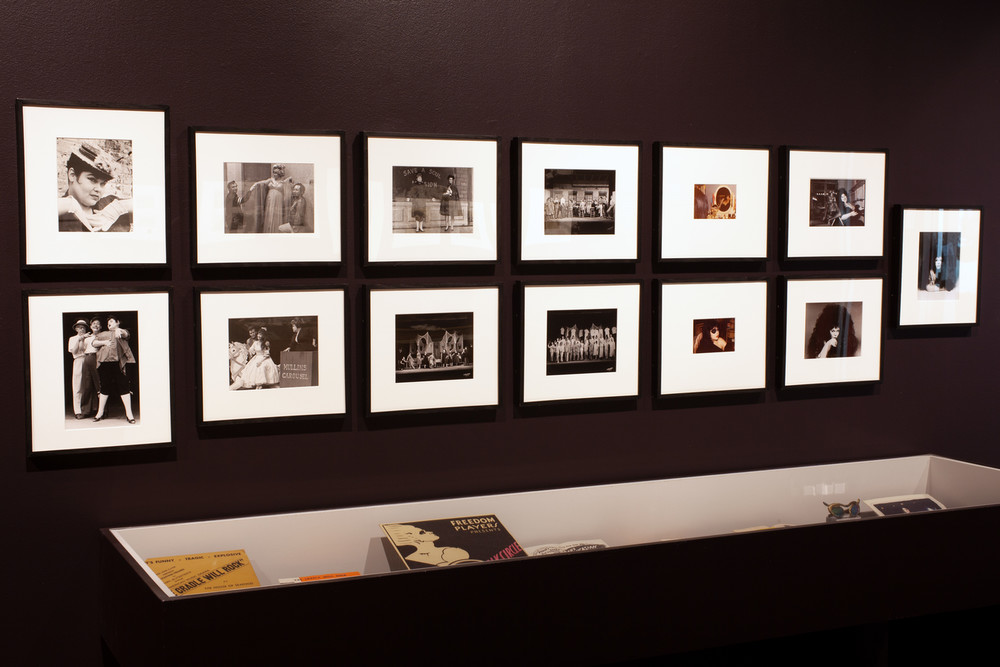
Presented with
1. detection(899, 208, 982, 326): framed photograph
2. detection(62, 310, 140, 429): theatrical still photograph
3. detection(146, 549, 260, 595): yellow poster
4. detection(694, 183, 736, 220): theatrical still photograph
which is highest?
detection(694, 183, 736, 220): theatrical still photograph

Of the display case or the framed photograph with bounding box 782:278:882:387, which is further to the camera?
the framed photograph with bounding box 782:278:882:387

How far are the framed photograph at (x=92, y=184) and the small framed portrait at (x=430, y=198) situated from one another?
0.65 metres

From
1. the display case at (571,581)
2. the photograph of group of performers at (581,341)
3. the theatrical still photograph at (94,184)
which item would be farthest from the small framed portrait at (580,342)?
the theatrical still photograph at (94,184)

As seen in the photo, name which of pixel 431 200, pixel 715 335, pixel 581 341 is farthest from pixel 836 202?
pixel 431 200

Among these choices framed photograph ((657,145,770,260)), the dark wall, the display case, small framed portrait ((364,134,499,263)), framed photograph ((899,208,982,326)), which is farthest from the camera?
framed photograph ((899,208,982,326))

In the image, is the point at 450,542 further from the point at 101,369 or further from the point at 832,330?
the point at 832,330

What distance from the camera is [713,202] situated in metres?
3.49

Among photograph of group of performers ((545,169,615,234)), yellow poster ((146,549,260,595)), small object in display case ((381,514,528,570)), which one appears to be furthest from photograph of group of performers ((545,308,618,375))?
yellow poster ((146,549,260,595))

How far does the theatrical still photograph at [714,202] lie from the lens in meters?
3.46

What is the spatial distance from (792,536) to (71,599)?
2.21 m

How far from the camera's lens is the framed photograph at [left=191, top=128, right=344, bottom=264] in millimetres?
2861

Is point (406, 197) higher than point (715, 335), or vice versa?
point (406, 197)

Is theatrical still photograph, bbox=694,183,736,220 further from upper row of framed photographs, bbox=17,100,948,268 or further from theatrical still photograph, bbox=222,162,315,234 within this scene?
theatrical still photograph, bbox=222,162,315,234

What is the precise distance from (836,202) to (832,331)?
0.51 m
